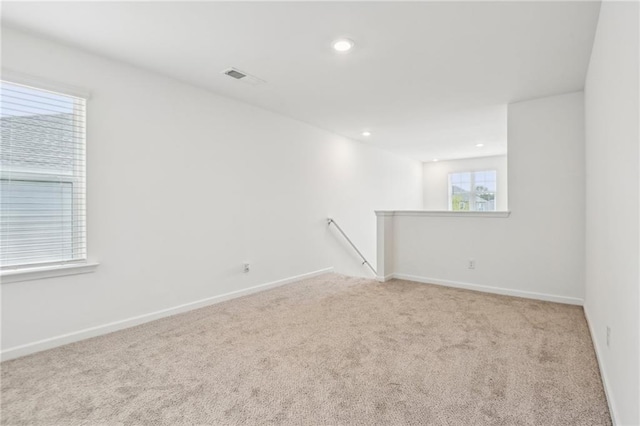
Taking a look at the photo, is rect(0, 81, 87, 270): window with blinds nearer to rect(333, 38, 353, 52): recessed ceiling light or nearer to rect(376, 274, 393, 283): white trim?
rect(333, 38, 353, 52): recessed ceiling light

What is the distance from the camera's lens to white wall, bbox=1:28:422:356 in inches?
99.3

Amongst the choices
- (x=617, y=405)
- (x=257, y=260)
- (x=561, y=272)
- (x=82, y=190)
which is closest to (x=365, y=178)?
(x=257, y=260)

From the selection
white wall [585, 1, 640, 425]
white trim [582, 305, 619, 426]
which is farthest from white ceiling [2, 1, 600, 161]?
white trim [582, 305, 619, 426]

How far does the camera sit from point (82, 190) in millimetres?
2660

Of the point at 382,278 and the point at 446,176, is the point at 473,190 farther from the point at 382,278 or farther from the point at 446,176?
the point at 382,278

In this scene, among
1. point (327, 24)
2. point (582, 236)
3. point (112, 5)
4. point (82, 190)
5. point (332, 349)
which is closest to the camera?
point (112, 5)

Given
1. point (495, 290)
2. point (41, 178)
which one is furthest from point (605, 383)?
point (41, 178)

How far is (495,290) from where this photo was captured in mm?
4027

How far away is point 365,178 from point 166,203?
4.03 meters

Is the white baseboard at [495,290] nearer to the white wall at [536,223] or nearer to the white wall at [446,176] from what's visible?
the white wall at [536,223]

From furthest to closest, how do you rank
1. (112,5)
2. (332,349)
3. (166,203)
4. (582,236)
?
(582,236), (166,203), (332,349), (112,5)

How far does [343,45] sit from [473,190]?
699cm

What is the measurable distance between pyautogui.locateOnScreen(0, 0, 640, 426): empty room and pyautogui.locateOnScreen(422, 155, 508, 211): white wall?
3.78m

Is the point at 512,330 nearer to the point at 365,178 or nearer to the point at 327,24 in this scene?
the point at 327,24
